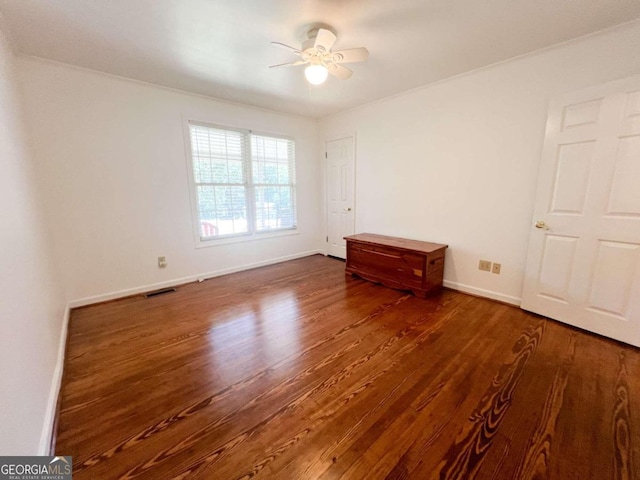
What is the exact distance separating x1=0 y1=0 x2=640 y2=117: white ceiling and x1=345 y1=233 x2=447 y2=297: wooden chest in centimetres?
188

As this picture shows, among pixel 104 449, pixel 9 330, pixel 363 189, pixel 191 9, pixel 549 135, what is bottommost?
pixel 104 449

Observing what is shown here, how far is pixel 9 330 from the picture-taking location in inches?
41.7

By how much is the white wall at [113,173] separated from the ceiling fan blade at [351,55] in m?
2.06

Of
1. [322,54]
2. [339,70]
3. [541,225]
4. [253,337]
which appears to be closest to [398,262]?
[541,225]

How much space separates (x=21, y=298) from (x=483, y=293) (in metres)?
3.69

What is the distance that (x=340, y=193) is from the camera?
4422 mm

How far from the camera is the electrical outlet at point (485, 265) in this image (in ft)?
9.45

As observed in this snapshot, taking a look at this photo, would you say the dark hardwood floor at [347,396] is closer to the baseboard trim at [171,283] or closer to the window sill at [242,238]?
the baseboard trim at [171,283]

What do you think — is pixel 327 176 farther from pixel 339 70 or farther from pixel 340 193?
pixel 339 70

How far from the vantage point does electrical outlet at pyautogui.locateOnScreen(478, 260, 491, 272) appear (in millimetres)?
2881

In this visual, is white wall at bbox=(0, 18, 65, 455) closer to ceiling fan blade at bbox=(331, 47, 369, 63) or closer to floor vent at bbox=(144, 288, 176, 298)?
floor vent at bbox=(144, 288, 176, 298)

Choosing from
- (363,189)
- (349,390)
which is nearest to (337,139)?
(363,189)

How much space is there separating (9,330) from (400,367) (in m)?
2.03

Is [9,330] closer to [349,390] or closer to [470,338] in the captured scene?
[349,390]
